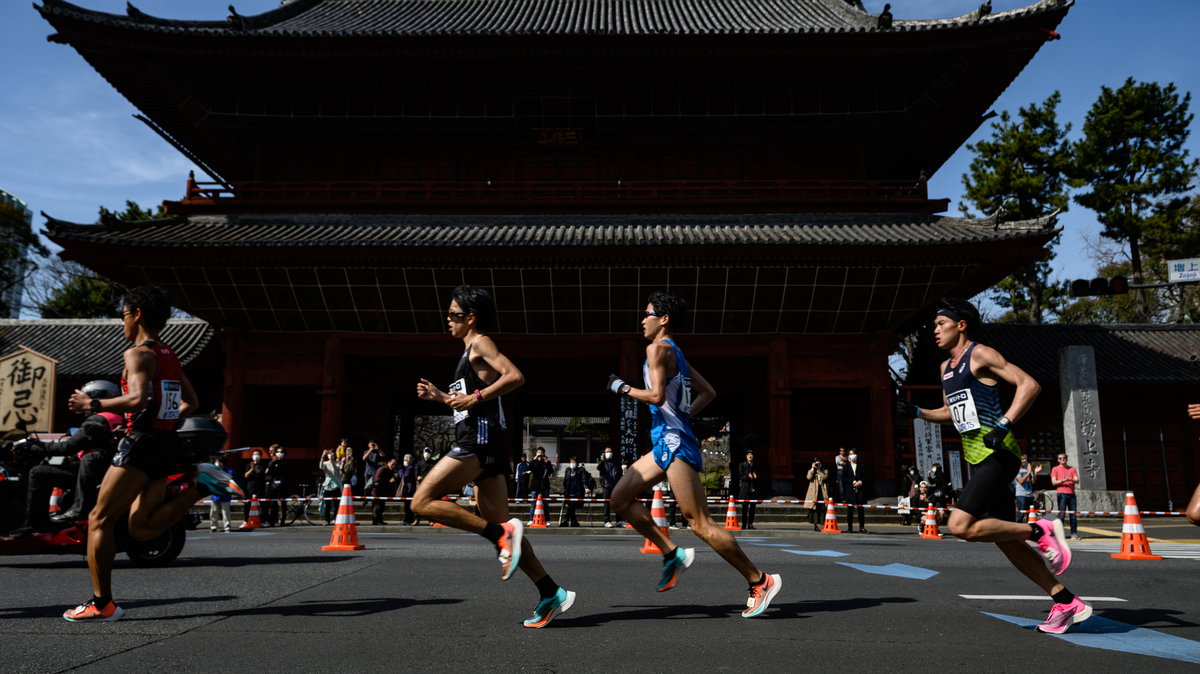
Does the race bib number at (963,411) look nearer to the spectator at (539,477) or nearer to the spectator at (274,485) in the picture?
the spectator at (539,477)

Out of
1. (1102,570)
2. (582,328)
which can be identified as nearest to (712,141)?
(582,328)

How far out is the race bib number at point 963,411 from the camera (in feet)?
15.1

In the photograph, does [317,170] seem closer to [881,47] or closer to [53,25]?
[53,25]

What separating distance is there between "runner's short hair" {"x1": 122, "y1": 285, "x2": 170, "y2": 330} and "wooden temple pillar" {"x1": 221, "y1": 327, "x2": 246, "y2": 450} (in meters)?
15.5

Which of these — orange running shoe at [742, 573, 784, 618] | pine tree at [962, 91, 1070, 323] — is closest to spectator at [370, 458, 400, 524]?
orange running shoe at [742, 573, 784, 618]

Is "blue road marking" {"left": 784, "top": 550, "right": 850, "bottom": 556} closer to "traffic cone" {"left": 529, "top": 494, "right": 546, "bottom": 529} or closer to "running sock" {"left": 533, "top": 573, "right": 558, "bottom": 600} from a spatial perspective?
"running sock" {"left": 533, "top": 573, "right": 558, "bottom": 600}

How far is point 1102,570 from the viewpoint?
7.80m

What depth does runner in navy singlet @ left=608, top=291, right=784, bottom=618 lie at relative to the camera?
4.58m

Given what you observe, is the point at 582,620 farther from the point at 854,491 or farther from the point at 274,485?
the point at 274,485

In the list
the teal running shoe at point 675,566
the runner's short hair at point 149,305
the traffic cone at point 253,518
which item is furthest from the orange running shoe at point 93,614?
the traffic cone at point 253,518

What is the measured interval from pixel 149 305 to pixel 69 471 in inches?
151

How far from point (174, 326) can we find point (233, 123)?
6.93 meters

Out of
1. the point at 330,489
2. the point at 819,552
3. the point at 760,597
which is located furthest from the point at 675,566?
the point at 330,489

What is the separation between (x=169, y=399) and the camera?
4.65 m
